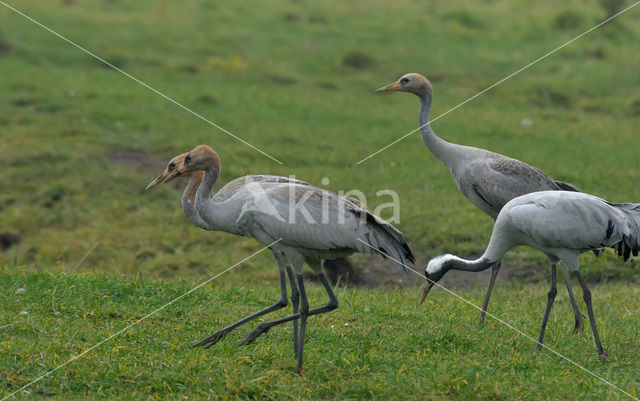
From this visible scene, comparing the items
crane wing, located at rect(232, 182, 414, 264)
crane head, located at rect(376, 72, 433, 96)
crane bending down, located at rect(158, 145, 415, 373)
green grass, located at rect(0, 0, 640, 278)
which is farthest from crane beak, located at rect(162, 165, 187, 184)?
green grass, located at rect(0, 0, 640, 278)

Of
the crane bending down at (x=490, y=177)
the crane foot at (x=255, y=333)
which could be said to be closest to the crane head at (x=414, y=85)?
the crane bending down at (x=490, y=177)

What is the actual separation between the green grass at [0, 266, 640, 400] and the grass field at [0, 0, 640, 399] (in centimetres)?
2

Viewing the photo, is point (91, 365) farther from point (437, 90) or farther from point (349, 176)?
point (437, 90)

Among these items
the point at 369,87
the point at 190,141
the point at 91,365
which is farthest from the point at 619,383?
the point at 369,87

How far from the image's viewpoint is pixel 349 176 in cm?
1066

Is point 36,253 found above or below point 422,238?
below

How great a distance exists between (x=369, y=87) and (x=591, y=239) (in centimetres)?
969

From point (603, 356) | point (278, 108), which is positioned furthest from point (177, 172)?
point (278, 108)

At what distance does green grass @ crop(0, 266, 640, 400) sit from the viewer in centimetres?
491

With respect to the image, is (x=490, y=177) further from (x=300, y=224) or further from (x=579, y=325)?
(x=300, y=224)

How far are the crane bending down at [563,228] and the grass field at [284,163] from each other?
1.66 ft

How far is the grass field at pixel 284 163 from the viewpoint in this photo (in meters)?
5.26

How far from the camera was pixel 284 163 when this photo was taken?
36.7 feet

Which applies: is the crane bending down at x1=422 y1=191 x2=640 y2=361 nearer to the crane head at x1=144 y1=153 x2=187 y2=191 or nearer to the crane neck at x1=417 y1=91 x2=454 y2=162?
the crane neck at x1=417 y1=91 x2=454 y2=162
